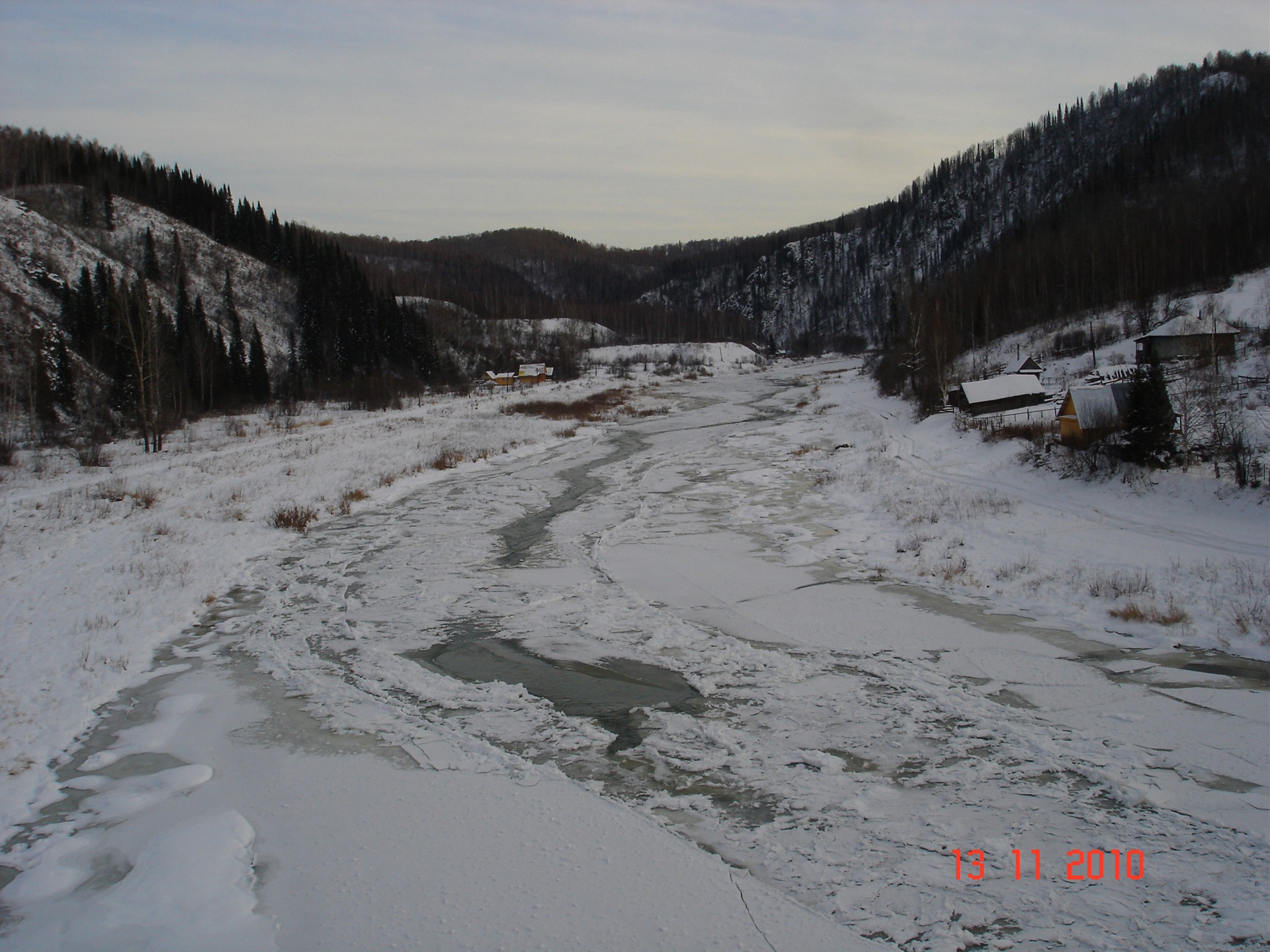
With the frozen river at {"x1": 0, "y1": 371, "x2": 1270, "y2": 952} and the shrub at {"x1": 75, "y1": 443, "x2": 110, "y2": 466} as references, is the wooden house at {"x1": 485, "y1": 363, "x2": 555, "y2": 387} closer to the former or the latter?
the shrub at {"x1": 75, "y1": 443, "x2": 110, "y2": 466}

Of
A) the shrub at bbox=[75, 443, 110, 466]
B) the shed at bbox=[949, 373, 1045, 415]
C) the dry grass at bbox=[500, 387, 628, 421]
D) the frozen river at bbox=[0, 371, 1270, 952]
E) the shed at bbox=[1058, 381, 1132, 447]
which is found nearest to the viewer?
the frozen river at bbox=[0, 371, 1270, 952]

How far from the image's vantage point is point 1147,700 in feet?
22.5

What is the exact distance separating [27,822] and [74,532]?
476 inches

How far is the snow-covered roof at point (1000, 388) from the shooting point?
36094mm

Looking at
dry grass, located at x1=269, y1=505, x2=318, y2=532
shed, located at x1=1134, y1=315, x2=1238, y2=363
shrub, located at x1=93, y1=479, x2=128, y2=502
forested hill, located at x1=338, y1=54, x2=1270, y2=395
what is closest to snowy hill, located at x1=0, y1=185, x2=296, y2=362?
shrub, located at x1=93, y1=479, x2=128, y2=502

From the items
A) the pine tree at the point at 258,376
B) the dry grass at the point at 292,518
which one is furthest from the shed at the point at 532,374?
the dry grass at the point at 292,518

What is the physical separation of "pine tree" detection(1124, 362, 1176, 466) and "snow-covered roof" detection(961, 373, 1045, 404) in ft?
64.6

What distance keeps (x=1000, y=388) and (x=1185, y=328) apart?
17.5 m

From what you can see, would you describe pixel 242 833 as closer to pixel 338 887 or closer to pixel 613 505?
pixel 338 887

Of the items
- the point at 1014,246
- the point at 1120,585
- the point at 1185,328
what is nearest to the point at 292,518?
the point at 1120,585

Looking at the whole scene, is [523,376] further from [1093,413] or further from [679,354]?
[1093,413]

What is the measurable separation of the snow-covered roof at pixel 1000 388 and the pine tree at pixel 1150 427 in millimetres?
19684
